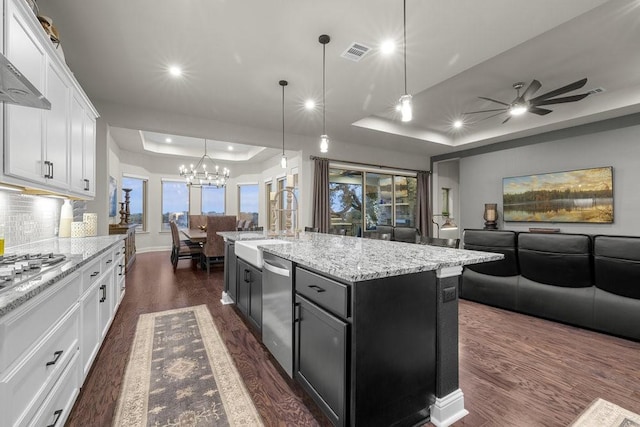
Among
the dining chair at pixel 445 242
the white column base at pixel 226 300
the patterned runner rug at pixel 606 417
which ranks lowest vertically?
the patterned runner rug at pixel 606 417

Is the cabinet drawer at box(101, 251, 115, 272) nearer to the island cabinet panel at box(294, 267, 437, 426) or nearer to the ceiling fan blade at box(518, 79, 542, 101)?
the island cabinet panel at box(294, 267, 437, 426)

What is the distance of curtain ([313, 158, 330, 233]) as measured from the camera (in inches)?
235

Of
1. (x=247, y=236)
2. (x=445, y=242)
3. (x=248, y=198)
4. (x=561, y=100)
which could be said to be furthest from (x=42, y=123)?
(x=248, y=198)

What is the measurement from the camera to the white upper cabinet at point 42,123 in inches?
58.6

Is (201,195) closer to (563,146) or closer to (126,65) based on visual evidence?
(126,65)

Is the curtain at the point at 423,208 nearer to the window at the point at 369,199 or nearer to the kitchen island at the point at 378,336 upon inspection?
the window at the point at 369,199

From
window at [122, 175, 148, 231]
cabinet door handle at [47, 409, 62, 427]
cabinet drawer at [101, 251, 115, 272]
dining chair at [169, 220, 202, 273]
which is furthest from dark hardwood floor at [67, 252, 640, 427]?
window at [122, 175, 148, 231]

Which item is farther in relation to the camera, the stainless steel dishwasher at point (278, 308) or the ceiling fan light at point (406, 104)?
the ceiling fan light at point (406, 104)

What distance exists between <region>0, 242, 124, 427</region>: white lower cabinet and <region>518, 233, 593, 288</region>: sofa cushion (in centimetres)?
385

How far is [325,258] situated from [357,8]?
210 cm

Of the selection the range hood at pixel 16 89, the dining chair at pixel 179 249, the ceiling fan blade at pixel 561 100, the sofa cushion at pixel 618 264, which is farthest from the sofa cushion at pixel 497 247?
the dining chair at pixel 179 249

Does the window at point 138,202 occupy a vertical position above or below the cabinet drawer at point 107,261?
above

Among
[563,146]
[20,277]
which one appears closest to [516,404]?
[20,277]

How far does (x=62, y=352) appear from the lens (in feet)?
4.53
